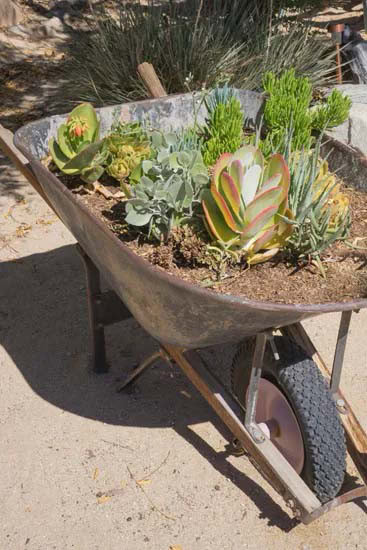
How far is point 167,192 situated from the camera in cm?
181

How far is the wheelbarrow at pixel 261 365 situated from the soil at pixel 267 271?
0.31ft

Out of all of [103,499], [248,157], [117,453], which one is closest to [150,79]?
[248,157]

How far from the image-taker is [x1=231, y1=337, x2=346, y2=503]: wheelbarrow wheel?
6.02ft

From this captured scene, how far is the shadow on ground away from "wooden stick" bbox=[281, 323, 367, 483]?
0.97ft

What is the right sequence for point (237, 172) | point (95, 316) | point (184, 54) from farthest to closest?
point (184, 54) < point (95, 316) < point (237, 172)

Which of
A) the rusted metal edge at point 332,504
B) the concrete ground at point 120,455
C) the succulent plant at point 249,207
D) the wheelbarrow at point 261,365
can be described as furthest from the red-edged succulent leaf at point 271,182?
the concrete ground at point 120,455

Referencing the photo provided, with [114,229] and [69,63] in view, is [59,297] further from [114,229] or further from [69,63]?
[69,63]

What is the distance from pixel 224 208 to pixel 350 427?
0.75 metres

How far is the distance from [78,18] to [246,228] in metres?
5.46

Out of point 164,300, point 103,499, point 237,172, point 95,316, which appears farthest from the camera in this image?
point 95,316

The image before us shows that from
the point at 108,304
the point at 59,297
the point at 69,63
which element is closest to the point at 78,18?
the point at 69,63

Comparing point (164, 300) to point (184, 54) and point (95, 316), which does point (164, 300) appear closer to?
point (95, 316)

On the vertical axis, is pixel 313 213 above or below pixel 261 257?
above

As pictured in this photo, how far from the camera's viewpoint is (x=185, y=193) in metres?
1.83
